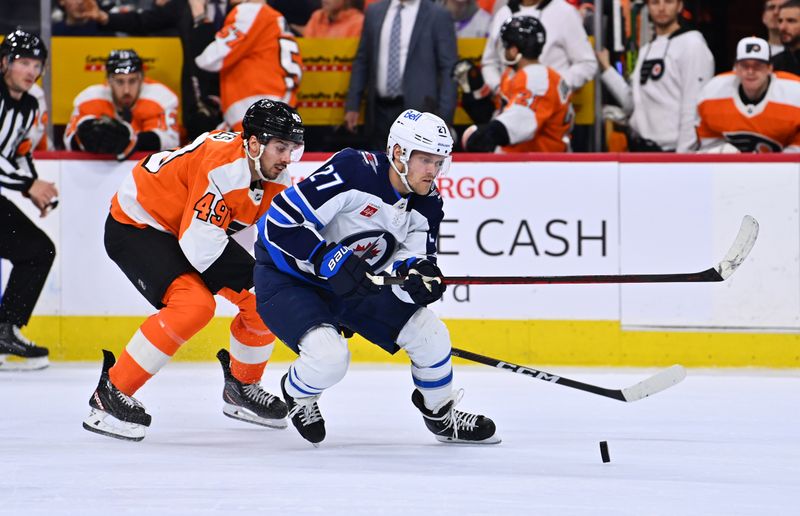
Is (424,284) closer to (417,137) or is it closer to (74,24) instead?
(417,137)

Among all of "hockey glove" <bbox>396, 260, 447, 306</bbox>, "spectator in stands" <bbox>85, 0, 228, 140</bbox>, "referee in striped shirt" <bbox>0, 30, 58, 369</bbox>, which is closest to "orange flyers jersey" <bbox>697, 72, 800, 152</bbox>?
"spectator in stands" <bbox>85, 0, 228, 140</bbox>

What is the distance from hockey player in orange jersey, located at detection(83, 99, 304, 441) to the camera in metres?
4.11

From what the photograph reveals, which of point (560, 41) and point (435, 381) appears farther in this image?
point (560, 41)

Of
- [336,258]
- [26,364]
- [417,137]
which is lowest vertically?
[26,364]

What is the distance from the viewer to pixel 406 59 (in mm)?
6434

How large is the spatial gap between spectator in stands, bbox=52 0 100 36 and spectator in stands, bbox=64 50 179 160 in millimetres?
423

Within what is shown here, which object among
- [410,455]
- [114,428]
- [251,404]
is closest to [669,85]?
[251,404]

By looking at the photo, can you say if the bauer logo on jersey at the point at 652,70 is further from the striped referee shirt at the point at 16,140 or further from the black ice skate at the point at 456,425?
the striped referee shirt at the point at 16,140

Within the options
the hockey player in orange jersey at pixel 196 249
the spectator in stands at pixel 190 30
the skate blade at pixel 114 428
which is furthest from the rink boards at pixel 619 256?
the skate blade at pixel 114 428

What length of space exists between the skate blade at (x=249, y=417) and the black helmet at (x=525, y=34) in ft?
8.31

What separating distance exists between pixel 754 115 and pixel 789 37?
51 centimetres

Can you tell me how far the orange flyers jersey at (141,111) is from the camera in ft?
21.0

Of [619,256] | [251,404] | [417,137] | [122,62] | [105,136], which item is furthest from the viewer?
[122,62]

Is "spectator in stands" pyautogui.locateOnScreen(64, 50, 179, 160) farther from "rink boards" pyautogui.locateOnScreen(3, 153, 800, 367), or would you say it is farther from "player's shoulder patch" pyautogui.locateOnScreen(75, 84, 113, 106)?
"rink boards" pyautogui.locateOnScreen(3, 153, 800, 367)
